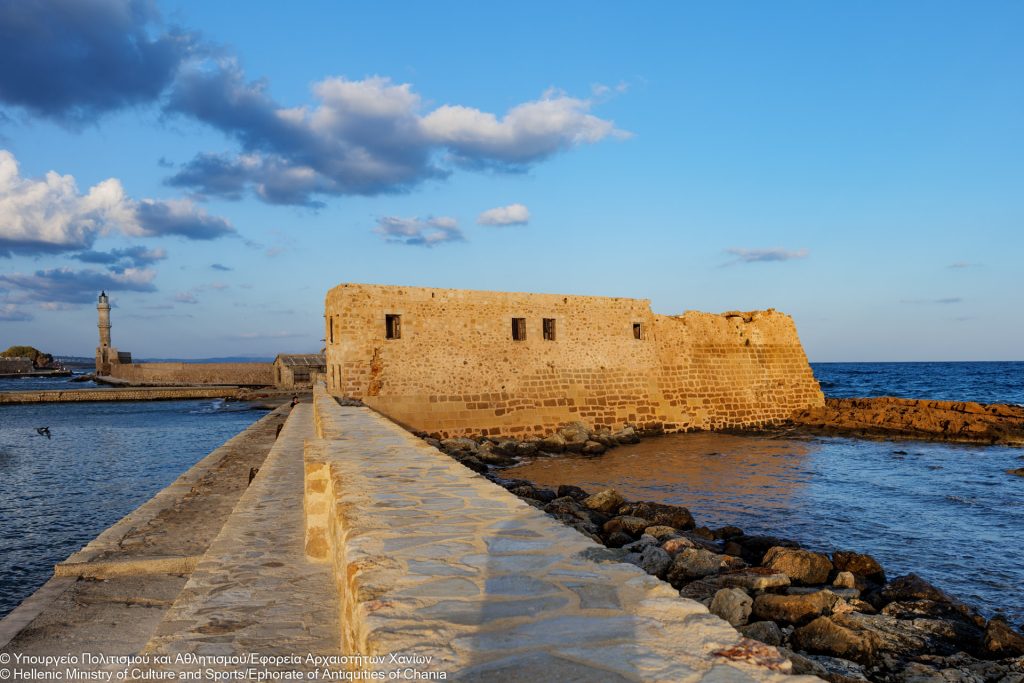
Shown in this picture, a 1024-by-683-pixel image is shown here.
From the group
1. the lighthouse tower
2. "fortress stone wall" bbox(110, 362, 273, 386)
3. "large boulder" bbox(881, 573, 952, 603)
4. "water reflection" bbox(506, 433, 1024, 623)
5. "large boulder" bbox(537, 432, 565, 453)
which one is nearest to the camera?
"large boulder" bbox(881, 573, 952, 603)

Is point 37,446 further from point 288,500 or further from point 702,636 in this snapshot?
point 702,636

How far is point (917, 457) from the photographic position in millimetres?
16797

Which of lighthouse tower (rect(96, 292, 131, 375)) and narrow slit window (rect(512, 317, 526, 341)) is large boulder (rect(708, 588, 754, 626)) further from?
lighthouse tower (rect(96, 292, 131, 375))

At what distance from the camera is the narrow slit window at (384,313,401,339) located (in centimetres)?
1616

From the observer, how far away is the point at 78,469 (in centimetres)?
1436

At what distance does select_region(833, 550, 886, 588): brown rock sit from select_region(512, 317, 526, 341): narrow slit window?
11374 mm

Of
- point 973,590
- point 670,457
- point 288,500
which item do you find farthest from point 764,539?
point 670,457

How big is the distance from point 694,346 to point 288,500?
15997mm

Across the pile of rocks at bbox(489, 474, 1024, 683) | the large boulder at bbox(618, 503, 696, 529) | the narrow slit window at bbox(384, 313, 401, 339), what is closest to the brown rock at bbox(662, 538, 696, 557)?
the pile of rocks at bbox(489, 474, 1024, 683)

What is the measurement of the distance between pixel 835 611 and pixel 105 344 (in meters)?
63.2

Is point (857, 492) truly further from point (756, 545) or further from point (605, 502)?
point (605, 502)

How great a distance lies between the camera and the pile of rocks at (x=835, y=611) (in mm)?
4730

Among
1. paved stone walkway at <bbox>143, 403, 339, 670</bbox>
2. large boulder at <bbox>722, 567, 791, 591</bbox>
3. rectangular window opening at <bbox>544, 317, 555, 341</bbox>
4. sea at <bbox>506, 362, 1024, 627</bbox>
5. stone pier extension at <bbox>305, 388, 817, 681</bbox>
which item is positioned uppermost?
rectangular window opening at <bbox>544, 317, 555, 341</bbox>

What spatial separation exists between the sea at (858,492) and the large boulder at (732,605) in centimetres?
320
